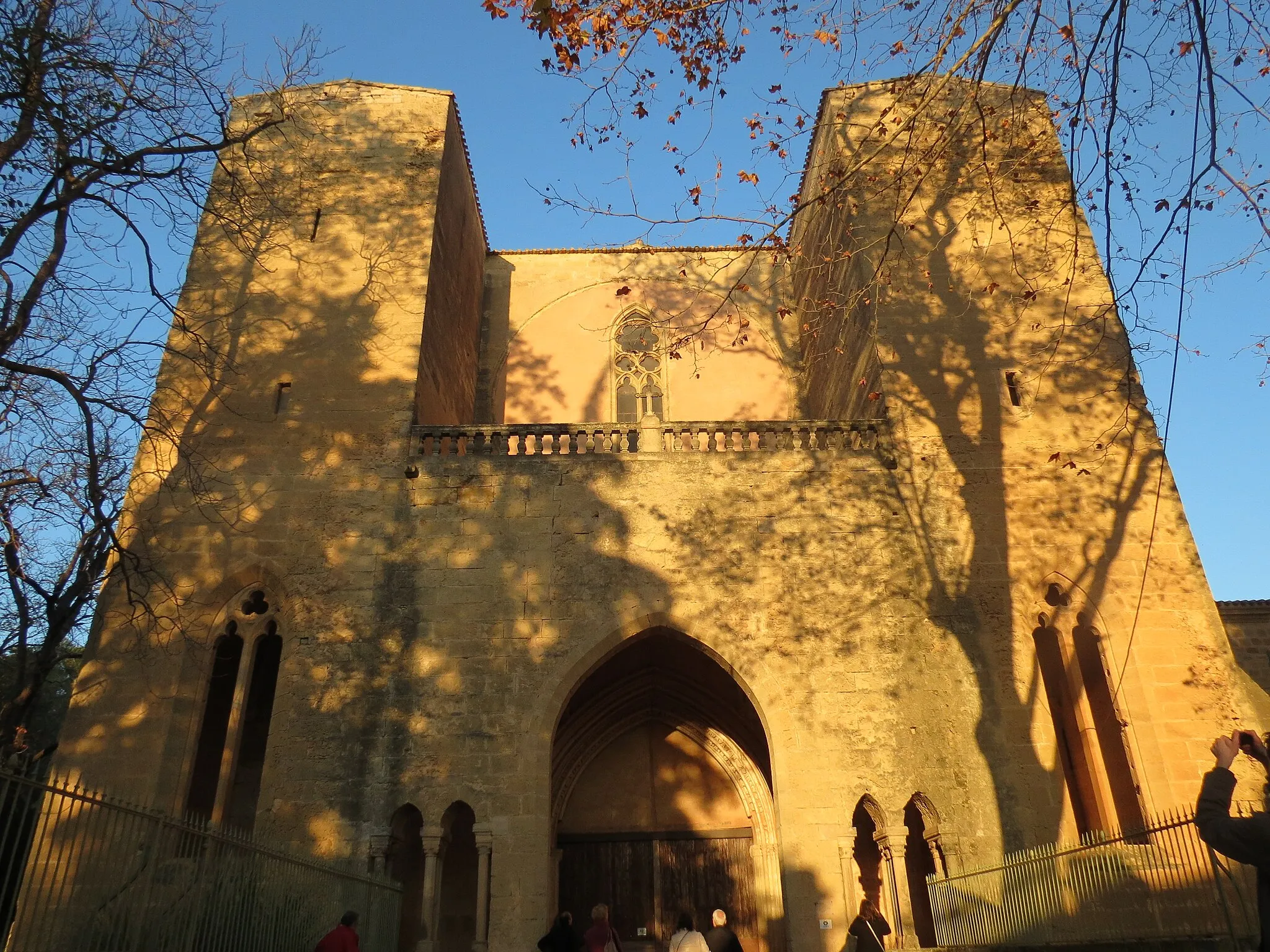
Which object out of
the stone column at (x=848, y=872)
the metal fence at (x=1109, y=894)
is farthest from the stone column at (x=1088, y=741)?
the stone column at (x=848, y=872)

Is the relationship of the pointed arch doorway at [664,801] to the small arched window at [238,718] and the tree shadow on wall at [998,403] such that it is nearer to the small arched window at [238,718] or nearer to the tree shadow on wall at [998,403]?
the tree shadow on wall at [998,403]

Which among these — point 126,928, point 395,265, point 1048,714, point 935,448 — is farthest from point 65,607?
point 1048,714

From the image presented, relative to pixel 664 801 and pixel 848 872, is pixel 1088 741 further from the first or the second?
pixel 664 801

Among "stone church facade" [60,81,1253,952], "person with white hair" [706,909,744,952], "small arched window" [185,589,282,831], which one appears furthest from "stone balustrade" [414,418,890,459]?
"person with white hair" [706,909,744,952]

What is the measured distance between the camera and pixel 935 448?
1149cm

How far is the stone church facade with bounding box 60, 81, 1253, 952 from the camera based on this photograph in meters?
9.66

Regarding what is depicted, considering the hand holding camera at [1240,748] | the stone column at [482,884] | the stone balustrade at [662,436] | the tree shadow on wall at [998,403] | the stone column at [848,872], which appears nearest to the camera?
the hand holding camera at [1240,748]

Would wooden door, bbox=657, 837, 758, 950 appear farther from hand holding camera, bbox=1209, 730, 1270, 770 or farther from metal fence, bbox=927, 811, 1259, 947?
hand holding camera, bbox=1209, 730, 1270, 770

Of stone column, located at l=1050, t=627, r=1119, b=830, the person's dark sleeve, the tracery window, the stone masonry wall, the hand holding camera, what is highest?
the tracery window

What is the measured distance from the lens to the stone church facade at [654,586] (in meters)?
9.66

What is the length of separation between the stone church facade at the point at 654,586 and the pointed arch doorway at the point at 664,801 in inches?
2.0

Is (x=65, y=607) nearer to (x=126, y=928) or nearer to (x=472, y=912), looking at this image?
(x=472, y=912)

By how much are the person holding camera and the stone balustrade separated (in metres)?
8.40

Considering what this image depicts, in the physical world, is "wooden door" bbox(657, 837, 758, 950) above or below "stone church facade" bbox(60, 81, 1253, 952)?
below
